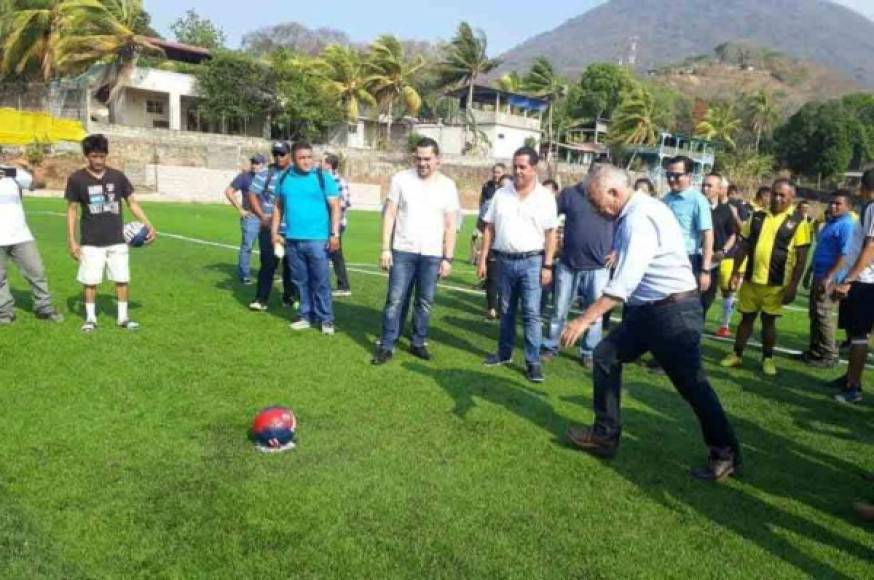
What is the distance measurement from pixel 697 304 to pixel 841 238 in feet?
15.3

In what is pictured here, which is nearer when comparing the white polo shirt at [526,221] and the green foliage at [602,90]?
the white polo shirt at [526,221]

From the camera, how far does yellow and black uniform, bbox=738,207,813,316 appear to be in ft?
23.9

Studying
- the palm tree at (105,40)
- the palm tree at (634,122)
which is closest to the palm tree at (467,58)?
the palm tree at (634,122)

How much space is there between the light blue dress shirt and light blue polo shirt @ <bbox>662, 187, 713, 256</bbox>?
2970 mm

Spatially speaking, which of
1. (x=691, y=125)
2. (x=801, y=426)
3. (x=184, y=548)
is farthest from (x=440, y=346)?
(x=691, y=125)

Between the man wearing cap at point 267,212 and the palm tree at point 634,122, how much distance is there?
69.2m

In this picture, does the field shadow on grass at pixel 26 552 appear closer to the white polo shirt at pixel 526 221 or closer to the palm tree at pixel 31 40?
the white polo shirt at pixel 526 221

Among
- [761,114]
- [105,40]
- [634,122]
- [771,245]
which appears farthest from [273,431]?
[761,114]

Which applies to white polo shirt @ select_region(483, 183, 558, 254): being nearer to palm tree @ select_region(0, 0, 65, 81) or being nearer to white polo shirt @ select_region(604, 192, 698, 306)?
white polo shirt @ select_region(604, 192, 698, 306)

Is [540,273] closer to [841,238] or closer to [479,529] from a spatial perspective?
[479,529]

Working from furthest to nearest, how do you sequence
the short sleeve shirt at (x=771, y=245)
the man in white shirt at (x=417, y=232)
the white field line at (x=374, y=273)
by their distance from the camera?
the white field line at (x=374, y=273) < the short sleeve shirt at (x=771, y=245) < the man in white shirt at (x=417, y=232)

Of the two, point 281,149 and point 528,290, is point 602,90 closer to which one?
point 281,149

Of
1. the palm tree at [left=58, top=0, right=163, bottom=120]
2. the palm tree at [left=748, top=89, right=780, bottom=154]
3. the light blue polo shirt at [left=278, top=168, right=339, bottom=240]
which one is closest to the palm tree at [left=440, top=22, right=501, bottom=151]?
the palm tree at [left=58, top=0, right=163, bottom=120]

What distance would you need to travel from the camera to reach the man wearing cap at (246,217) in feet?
33.4
